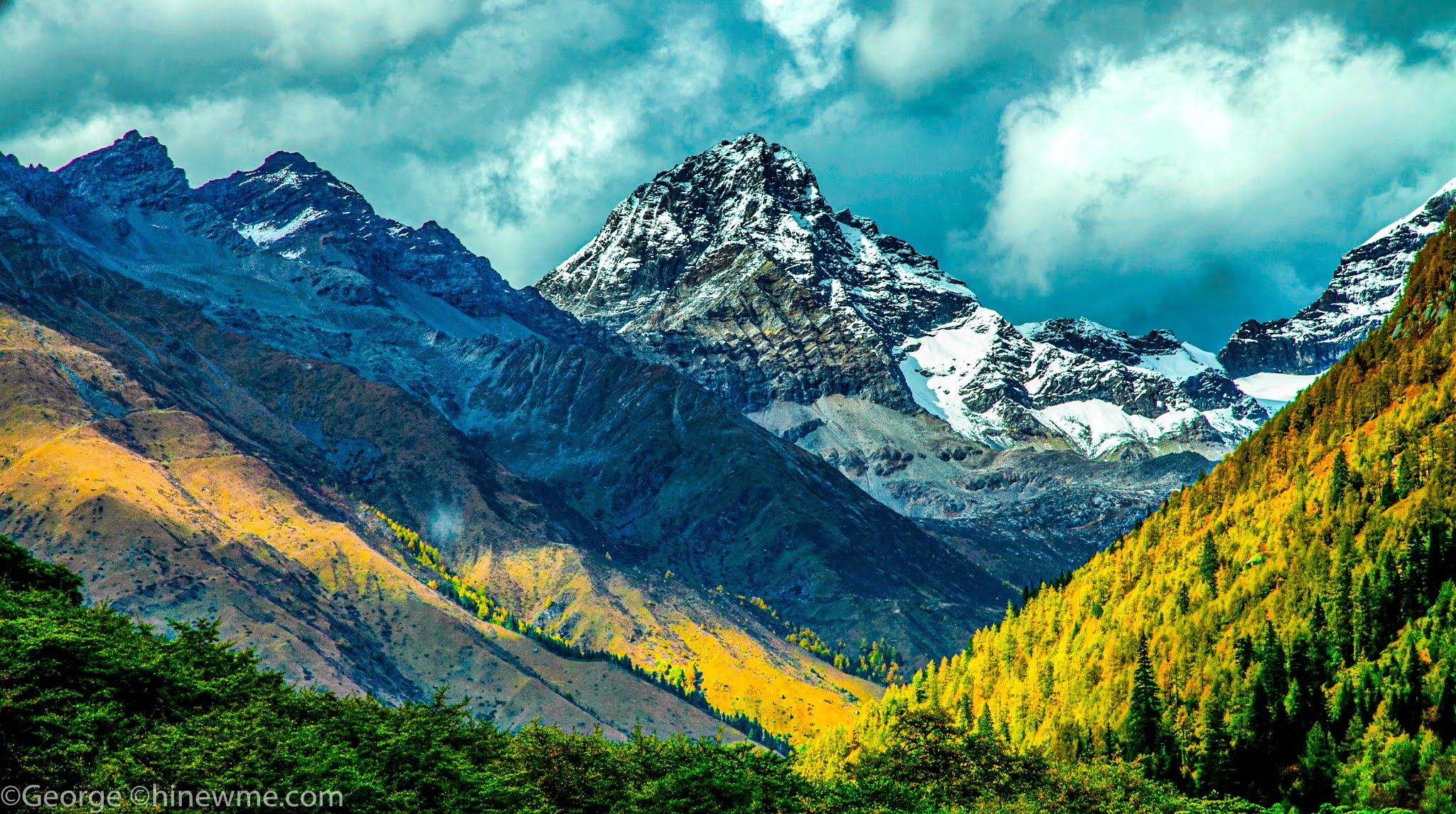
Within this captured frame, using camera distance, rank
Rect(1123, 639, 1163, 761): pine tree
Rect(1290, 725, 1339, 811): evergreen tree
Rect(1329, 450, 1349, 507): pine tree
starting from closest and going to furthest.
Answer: Rect(1290, 725, 1339, 811): evergreen tree → Rect(1123, 639, 1163, 761): pine tree → Rect(1329, 450, 1349, 507): pine tree

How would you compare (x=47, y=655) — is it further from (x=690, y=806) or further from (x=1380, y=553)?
(x=1380, y=553)

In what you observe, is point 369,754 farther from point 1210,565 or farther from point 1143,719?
point 1210,565

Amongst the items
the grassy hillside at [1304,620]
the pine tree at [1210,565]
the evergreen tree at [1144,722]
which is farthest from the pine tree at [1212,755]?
the pine tree at [1210,565]

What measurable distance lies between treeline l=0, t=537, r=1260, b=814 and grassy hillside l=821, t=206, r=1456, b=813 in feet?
38.4

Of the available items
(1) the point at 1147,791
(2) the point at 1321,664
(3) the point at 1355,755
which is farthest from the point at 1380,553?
(1) the point at 1147,791

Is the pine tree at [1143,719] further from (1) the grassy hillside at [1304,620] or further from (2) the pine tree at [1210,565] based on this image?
(2) the pine tree at [1210,565]

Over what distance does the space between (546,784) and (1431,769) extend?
267 ft

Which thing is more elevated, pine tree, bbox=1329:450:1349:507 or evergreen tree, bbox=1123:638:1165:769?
pine tree, bbox=1329:450:1349:507

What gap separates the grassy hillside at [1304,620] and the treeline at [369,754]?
1171cm

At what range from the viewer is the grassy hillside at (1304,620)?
117 m

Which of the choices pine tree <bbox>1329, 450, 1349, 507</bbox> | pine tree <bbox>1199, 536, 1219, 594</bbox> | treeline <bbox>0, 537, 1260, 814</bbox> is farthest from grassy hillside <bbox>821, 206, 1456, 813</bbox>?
treeline <bbox>0, 537, 1260, 814</bbox>

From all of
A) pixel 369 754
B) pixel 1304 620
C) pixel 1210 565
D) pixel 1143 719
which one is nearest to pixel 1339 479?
pixel 1210 565

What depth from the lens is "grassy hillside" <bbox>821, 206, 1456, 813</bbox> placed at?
11738cm

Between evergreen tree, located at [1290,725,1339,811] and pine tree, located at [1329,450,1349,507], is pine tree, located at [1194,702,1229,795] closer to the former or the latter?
evergreen tree, located at [1290,725,1339,811]
